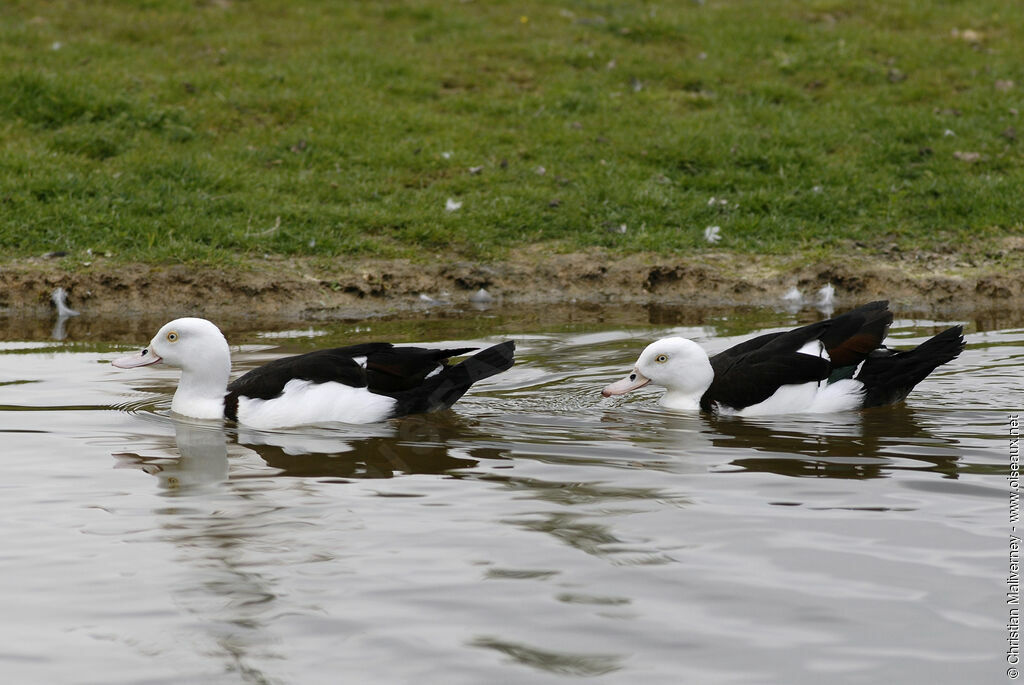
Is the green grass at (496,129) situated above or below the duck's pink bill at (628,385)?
above

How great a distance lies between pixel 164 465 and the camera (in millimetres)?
5887

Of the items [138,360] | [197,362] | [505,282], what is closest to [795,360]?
[197,362]

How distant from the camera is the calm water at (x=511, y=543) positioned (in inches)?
145

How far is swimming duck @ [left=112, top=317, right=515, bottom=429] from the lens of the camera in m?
6.57

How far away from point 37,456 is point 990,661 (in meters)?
4.11

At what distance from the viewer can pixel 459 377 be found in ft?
22.6

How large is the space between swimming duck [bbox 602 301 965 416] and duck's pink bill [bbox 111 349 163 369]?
8.00 feet

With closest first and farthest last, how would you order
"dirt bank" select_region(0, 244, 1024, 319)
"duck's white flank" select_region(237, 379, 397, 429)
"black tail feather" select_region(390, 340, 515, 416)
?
"duck's white flank" select_region(237, 379, 397, 429) → "black tail feather" select_region(390, 340, 515, 416) → "dirt bank" select_region(0, 244, 1024, 319)

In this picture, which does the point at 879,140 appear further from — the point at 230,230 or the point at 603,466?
the point at 603,466

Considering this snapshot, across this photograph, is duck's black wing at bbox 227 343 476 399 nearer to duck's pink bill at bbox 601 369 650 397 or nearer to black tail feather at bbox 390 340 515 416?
black tail feather at bbox 390 340 515 416

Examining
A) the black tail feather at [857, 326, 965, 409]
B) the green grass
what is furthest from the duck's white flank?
the green grass

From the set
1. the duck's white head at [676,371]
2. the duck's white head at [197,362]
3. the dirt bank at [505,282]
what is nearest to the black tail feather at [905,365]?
the duck's white head at [676,371]

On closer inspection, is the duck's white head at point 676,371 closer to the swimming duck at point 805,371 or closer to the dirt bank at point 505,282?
the swimming duck at point 805,371

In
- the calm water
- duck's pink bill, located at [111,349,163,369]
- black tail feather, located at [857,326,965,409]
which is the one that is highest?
black tail feather, located at [857,326,965,409]
